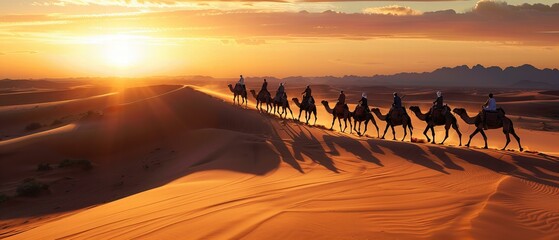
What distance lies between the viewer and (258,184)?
1151 cm

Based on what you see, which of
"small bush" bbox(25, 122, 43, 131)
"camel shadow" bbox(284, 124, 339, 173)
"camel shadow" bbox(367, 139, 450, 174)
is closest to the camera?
"camel shadow" bbox(367, 139, 450, 174)

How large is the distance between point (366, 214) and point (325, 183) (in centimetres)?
314

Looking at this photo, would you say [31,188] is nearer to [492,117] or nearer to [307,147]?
[307,147]

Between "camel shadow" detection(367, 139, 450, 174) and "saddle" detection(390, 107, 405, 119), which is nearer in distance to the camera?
"camel shadow" detection(367, 139, 450, 174)

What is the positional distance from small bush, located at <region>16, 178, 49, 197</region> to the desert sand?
29cm

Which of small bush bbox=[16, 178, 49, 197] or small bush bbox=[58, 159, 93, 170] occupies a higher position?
small bush bbox=[58, 159, 93, 170]

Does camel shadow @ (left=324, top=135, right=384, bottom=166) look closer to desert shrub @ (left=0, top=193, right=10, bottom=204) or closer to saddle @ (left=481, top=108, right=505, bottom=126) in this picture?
saddle @ (left=481, top=108, right=505, bottom=126)

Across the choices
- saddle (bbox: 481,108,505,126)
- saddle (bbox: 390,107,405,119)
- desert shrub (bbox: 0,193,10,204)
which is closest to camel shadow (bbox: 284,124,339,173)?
saddle (bbox: 390,107,405,119)

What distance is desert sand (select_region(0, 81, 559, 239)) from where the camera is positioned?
7441 millimetres

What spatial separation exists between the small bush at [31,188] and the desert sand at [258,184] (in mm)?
294

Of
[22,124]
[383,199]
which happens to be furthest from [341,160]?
[22,124]

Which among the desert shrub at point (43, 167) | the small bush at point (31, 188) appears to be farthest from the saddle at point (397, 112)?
the desert shrub at point (43, 167)

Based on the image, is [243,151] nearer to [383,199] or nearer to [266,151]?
[266,151]

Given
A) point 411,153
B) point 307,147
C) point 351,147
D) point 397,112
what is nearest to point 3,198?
point 307,147
